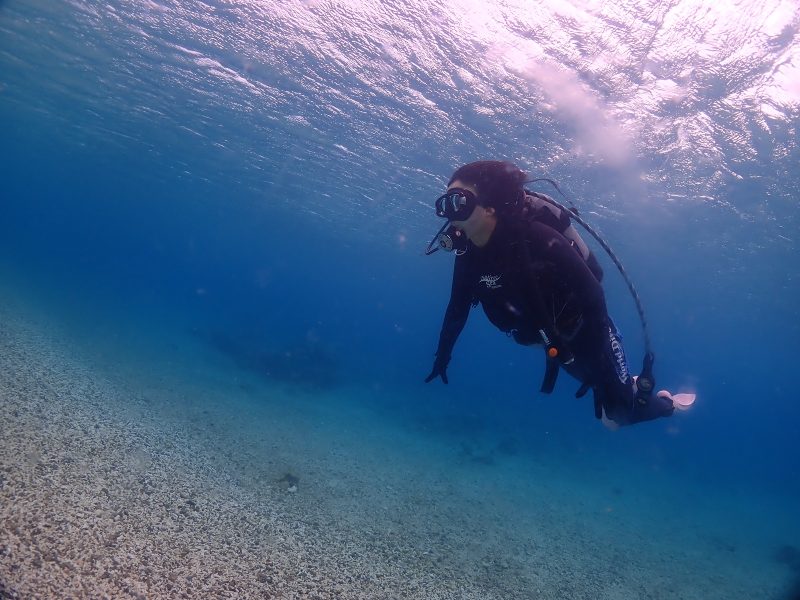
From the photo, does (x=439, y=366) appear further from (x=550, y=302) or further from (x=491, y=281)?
(x=550, y=302)

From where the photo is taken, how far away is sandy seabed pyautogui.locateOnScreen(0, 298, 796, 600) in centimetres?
489

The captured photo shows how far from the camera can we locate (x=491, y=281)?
4328 mm

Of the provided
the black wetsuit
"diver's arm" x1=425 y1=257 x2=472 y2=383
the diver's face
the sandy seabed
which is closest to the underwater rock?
the sandy seabed

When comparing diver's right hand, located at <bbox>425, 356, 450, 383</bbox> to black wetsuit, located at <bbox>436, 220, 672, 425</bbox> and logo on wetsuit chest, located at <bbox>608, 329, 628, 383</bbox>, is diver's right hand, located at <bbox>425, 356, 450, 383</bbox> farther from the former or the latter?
logo on wetsuit chest, located at <bbox>608, 329, 628, 383</bbox>

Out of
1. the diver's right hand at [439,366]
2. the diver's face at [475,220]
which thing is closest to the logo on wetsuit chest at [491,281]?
the diver's face at [475,220]

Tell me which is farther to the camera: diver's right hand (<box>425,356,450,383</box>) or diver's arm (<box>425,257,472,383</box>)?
diver's right hand (<box>425,356,450,383</box>)

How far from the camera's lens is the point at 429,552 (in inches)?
275

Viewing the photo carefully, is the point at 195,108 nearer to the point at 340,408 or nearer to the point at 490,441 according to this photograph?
the point at 340,408

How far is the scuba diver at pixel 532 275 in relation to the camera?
157 inches

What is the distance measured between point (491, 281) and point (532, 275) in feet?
1.66

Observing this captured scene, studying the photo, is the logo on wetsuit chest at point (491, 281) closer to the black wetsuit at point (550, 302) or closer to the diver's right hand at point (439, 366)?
the black wetsuit at point (550, 302)

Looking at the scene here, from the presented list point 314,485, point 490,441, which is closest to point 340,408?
point 490,441

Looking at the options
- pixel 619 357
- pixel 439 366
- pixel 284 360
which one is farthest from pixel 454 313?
pixel 284 360

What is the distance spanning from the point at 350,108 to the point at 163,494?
14.4 m
